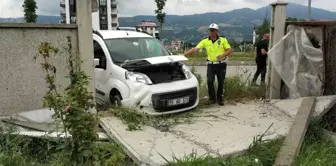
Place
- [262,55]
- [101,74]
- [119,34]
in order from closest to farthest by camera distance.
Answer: [101,74] < [119,34] < [262,55]

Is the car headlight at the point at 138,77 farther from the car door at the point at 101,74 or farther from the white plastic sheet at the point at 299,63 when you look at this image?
the white plastic sheet at the point at 299,63

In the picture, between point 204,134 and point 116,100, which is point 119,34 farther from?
point 204,134

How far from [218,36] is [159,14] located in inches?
963

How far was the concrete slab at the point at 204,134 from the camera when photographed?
16.5ft

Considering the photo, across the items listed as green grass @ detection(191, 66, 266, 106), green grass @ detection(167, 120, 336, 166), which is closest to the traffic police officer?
green grass @ detection(191, 66, 266, 106)

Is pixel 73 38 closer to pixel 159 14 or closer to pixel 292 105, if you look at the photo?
pixel 292 105

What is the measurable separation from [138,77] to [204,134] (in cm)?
169

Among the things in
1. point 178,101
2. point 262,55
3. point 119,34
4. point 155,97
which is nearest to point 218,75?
point 178,101

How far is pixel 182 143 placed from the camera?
5.41m

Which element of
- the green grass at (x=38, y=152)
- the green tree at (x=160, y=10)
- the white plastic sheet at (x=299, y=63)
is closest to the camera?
the green grass at (x=38, y=152)

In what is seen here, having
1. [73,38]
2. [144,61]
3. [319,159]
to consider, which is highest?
[73,38]

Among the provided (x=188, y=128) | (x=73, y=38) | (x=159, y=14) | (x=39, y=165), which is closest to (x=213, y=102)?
(x=188, y=128)

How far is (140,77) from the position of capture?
671 cm

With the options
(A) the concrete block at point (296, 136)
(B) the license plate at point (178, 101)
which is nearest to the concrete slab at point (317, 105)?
(A) the concrete block at point (296, 136)
